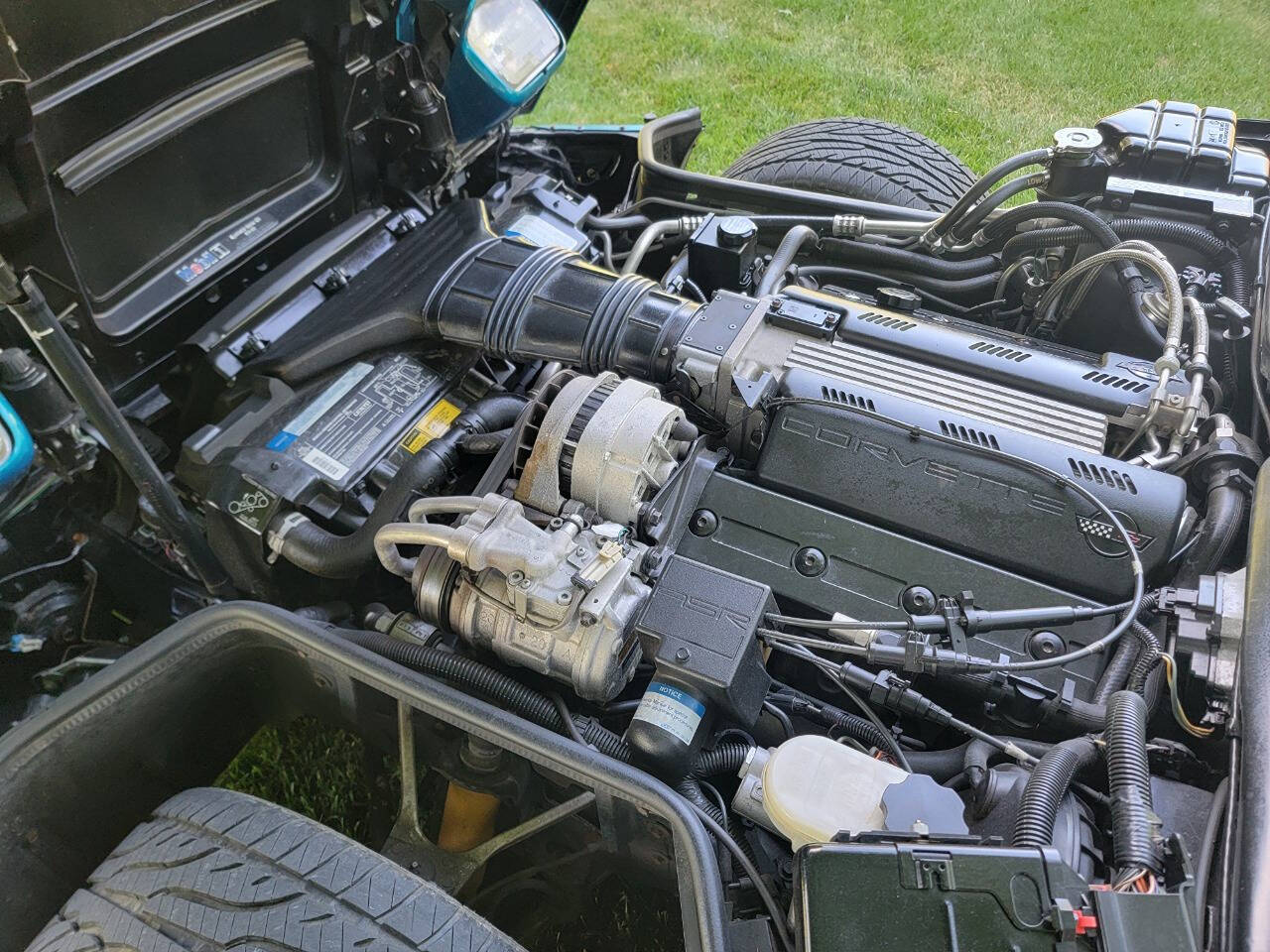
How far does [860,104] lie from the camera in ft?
15.6

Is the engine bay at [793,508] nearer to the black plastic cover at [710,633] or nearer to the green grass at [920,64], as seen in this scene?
the black plastic cover at [710,633]

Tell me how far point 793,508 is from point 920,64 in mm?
3974

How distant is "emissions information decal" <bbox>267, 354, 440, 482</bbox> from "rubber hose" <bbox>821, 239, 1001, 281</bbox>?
1.08 meters

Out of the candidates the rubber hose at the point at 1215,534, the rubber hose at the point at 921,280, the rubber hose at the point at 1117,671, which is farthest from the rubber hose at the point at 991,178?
the rubber hose at the point at 1117,671

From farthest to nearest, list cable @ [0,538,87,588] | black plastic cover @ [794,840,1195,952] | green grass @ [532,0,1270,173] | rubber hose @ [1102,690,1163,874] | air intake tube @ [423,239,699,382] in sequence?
1. green grass @ [532,0,1270,173]
2. air intake tube @ [423,239,699,382]
3. cable @ [0,538,87,588]
4. rubber hose @ [1102,690,1163,874]
5. black plastic cover @ [794,840,1195,952]

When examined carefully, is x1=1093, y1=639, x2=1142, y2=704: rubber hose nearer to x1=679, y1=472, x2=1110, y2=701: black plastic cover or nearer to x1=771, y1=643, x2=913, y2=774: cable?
x1=679, y1=472, x2=1110, y2=701: black plastic cover

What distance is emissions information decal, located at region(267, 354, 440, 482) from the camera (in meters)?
1.98

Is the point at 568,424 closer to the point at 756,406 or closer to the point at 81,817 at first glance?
the point at 756,406

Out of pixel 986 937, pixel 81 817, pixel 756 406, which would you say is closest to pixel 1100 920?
pixel 986 937

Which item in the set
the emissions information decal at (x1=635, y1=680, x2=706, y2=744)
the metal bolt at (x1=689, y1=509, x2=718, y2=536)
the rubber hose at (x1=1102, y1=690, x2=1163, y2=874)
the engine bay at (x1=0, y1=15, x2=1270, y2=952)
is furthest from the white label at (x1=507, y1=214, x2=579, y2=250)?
the rubber hose at (x1=1102, y1=690, x2=1163, y2=874)

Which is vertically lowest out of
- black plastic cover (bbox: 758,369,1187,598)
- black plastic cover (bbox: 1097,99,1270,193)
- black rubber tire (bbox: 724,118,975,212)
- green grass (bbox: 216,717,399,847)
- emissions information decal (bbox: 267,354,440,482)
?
green grass (bbox: 216,717,399,847)

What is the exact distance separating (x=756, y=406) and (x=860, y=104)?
343 centimetres

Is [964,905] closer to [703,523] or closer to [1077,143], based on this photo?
[703,523]

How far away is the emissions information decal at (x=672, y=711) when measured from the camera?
4.96 feet
